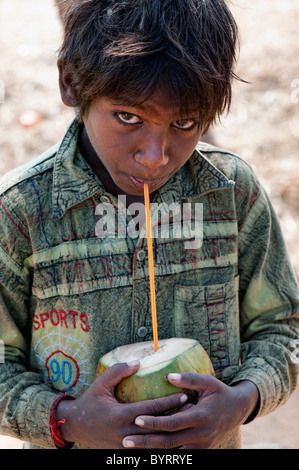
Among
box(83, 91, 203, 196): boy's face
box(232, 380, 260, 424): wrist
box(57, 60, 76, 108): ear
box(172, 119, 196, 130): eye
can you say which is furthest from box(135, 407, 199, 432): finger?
box(57, 60, 76, 108): ear

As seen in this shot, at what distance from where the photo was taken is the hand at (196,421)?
4.81 ft

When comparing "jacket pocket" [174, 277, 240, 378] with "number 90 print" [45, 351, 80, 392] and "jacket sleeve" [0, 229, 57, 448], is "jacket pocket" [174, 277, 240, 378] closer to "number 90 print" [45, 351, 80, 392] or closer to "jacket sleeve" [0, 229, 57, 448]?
"number 90 print" [45, 351, 80, 392]

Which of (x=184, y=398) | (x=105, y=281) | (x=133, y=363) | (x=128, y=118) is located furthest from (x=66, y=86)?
(x=184, y=398)

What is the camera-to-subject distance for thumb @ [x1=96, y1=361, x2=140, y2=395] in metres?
1.50

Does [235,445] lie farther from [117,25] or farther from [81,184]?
[117,25]

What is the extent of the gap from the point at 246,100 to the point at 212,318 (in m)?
4.24

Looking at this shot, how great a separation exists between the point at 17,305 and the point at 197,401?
548 mm

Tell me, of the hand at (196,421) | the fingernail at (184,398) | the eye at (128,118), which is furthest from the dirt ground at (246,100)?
the eye at (128,118)

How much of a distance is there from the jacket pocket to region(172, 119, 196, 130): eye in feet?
1.55

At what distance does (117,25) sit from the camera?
4.82ft

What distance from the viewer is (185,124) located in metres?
→ 1.53

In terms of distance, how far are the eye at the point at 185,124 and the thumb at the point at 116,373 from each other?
22.7 inches

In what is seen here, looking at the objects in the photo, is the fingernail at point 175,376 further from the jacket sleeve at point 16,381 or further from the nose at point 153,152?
the nose at point 153,152

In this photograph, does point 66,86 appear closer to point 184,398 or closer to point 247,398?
point 184,398
